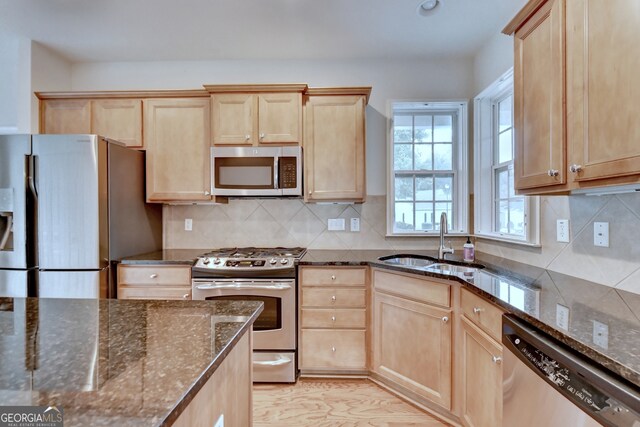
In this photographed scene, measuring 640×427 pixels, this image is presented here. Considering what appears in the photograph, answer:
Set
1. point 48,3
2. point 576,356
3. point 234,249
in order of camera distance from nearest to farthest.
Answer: point 576,356
point 48,3
point 234,249

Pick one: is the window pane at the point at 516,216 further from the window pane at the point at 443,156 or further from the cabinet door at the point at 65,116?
the cabinet door at the point at 65,116

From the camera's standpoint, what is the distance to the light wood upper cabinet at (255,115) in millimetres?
2602

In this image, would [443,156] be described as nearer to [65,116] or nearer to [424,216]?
[424,216]

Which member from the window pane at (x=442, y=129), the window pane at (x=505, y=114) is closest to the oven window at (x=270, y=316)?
the window pane at (x=442, y=129)

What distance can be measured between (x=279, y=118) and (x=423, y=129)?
→ 1.37m

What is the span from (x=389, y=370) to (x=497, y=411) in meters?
0.87

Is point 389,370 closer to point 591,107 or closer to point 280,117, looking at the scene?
point 591,107

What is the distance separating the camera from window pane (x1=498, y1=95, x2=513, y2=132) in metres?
2.41

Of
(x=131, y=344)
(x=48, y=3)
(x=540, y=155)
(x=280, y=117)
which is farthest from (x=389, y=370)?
(x=48, y=3)

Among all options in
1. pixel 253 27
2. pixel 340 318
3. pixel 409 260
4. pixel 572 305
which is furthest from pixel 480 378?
pixel 253 27

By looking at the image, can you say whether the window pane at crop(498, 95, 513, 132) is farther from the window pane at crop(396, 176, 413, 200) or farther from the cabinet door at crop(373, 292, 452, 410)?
the cabinet door at crop(373, 292, 452, 410)

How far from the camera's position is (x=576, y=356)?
0.94m

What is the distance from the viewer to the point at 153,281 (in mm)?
2418

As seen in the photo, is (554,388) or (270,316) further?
(270,316)
